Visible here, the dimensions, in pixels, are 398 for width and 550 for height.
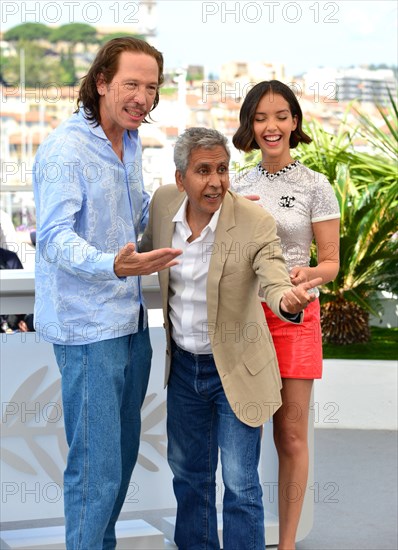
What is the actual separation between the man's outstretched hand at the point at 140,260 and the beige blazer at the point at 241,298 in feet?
1.09

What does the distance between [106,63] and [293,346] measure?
1082 mm

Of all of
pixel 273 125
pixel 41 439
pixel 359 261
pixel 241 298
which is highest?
pixel 273 125

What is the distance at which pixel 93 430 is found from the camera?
2.85 m

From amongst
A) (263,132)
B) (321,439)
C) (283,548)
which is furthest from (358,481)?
(263,132)

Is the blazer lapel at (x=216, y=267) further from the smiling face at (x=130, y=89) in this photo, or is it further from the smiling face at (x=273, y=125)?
the smiling face at (x=273, y=125)

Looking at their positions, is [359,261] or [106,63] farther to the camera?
[359,261]

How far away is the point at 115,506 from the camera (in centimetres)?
316

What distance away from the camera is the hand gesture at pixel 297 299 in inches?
104

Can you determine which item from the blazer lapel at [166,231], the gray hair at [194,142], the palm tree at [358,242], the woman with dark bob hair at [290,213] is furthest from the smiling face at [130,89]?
the palm tree at [358,242]

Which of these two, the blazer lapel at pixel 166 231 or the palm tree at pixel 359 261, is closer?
the blazer lapel at pixel 166 231

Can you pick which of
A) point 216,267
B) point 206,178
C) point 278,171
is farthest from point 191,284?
point 278,171

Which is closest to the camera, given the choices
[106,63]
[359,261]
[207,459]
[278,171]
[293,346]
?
[106,63]

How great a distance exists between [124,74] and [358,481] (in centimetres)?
286

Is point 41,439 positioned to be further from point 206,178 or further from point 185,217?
point 206,178
